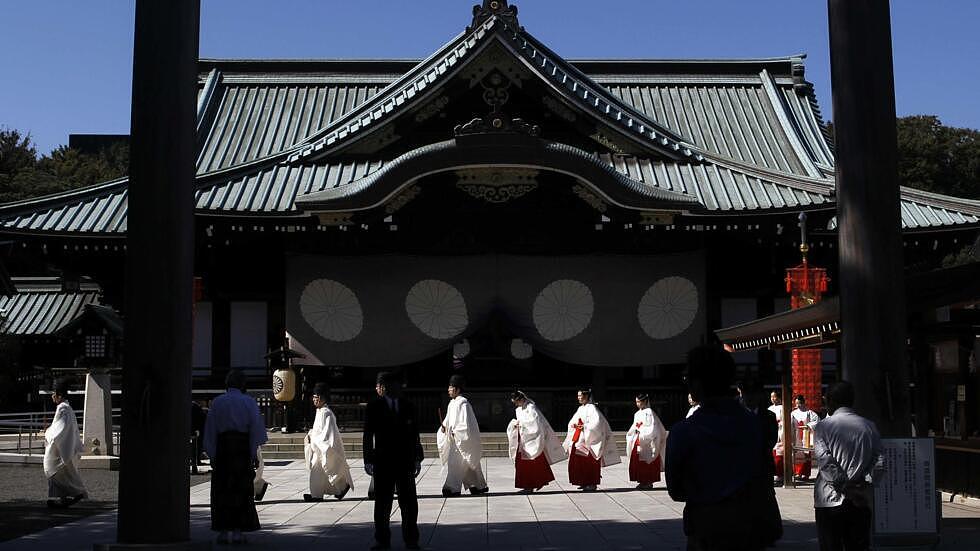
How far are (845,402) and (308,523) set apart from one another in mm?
6081

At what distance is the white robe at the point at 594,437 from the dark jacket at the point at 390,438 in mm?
5125

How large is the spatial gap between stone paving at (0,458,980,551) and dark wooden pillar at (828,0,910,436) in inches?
56.5

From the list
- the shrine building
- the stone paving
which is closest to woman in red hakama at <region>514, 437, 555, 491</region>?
the stone paving

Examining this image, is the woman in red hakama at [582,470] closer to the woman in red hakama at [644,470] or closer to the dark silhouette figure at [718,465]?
the woman in red hakama at [644,470]

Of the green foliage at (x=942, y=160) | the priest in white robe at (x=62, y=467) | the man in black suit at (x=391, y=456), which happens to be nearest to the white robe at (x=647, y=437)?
the man in black suit at (x=391, y=456)

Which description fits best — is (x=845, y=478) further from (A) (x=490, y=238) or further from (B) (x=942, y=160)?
(B) (x=942, y=160)

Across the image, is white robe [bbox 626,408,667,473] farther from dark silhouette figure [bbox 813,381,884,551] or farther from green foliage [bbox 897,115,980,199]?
green foliage [bbox 897,115,980,199]

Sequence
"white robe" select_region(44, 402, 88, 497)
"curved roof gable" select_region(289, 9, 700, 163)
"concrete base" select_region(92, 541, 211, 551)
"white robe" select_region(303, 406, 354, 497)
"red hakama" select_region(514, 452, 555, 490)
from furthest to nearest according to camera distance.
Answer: "curved roof gable" select_region(289, 9, 700, 163), "red hakama" select_region(514, 452, 555, 490), "white robe" select_region(303, 406, 354, 497), "white robe" select_region(44, 402, 88, 497), "concrete base" select_region(92, 541, 211, 551)

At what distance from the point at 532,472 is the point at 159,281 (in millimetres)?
7257

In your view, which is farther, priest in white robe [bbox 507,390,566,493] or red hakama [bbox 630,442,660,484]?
red hakama [bbox 630,442,660,484]

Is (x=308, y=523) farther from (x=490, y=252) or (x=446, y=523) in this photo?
(x=490, y=252)

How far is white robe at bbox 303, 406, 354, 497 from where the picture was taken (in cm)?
1316

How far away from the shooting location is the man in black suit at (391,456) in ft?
29.4

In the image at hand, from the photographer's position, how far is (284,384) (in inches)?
786
